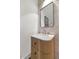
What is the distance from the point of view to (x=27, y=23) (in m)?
3.69

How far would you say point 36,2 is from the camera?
4.23m

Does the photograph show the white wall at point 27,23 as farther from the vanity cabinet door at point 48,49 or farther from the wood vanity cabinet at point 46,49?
the vanity cabinet door at point 48,49

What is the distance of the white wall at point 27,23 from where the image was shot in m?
3.43

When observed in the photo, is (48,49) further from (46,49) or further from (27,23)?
(27,23)

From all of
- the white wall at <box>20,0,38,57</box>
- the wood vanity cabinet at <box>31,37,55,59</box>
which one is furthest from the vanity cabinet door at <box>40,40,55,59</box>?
the white wall at <box>20,0,38,57</box>

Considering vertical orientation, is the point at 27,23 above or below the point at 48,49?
above

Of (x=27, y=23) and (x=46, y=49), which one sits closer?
(x=46, y=49)

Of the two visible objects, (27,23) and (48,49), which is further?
(27,23)

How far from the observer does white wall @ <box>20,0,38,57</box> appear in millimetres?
3430

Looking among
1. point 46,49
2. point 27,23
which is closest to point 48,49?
point 46,49

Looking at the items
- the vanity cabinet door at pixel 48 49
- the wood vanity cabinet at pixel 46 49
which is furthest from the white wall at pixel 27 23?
the vanity cabinet door at pixel 48 49
